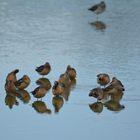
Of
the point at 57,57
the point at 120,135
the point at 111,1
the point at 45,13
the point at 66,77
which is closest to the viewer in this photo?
the point at 120,135

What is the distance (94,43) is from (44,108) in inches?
189

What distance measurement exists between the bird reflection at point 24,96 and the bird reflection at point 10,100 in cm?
10

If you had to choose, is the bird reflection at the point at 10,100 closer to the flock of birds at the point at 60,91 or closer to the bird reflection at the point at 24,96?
the flock of birds at the point at 60,91

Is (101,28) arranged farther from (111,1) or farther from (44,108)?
(44,108)

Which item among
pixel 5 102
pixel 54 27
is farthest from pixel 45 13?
pixel 5 102

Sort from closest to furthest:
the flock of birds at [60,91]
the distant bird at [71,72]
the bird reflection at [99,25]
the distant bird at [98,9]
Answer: the flock of birds at [60,91] → the distant bird at [71,72] → the bird reflection at [99,25] → the distant bird at [98,9]

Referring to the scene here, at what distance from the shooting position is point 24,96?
12172mm

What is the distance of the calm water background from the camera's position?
35.4 ft

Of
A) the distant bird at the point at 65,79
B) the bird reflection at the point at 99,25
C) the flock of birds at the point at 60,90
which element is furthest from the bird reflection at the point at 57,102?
the bird reflection at the point at 99,25

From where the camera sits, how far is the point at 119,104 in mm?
11867

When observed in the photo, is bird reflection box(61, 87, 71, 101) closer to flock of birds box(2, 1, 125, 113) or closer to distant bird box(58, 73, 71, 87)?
flock of birds box(2, 1, 125, 113)

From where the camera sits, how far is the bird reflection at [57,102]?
1170 centimetres

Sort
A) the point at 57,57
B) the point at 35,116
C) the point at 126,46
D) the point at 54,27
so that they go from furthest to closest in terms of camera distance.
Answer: the point at 54,27 → the point at 126,46 → the point at 57,57 → the point at 35,116

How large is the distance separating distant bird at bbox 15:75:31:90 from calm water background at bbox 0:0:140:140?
9.4 inches
